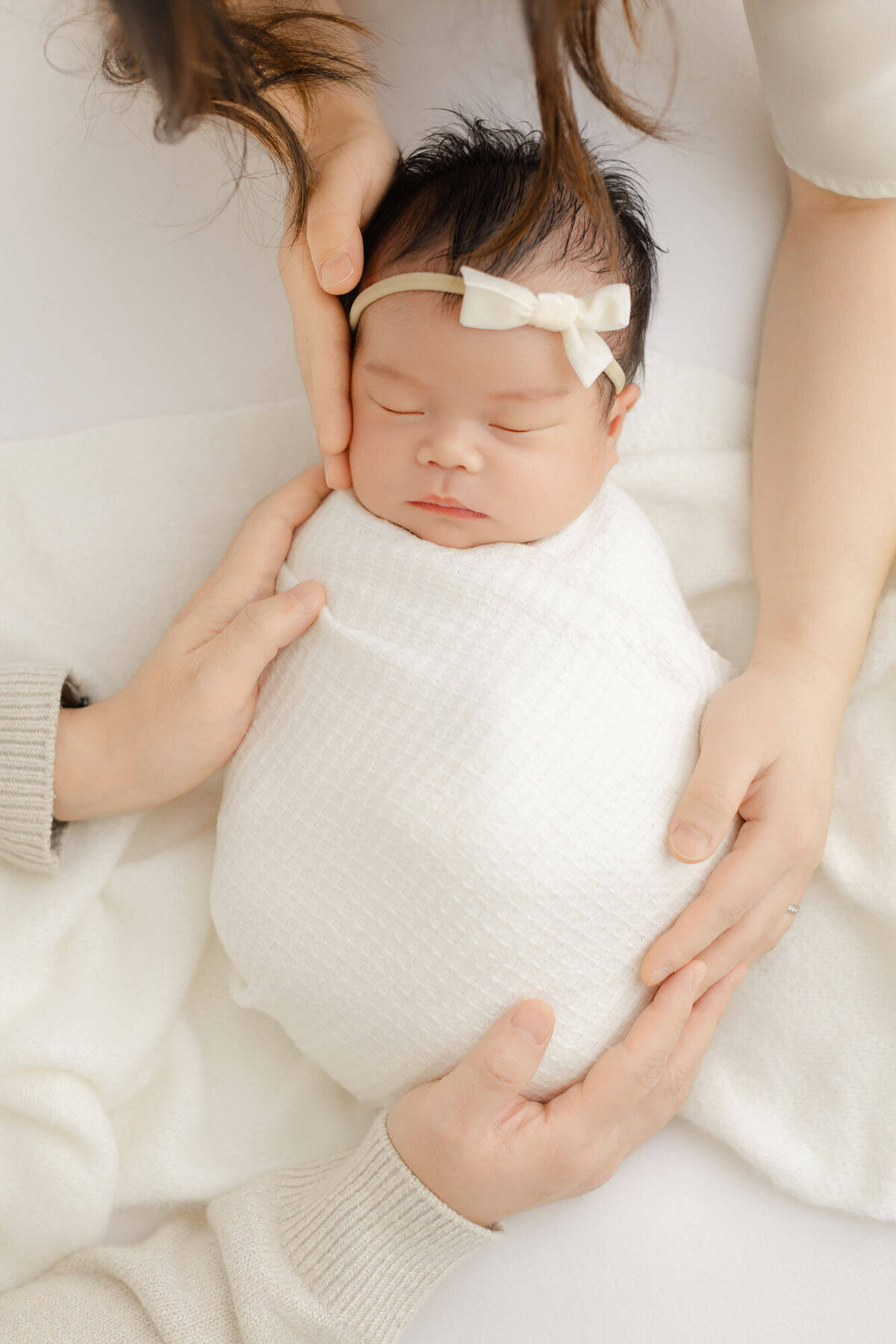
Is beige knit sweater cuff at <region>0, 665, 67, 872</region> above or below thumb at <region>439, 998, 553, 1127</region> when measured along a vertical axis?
above

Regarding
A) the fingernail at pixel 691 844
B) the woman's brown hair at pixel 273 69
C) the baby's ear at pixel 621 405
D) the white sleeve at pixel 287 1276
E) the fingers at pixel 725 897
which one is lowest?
the white sleeve at pixel 287 1276

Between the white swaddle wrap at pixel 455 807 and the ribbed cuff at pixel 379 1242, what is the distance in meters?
0.10

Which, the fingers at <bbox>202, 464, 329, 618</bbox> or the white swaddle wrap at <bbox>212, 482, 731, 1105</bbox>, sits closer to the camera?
the white swaddle wrap at <bbox>212, 482, 731, 1105</bbox>

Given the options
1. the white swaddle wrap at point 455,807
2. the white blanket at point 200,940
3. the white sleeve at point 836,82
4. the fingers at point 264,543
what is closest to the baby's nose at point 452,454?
the white swaddle wrap at point 455,807

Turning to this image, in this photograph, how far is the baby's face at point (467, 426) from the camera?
1039 mm

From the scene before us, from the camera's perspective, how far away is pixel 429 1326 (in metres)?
1.12

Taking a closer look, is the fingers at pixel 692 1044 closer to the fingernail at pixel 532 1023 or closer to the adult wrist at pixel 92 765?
the fingernail at pixel 532 1023

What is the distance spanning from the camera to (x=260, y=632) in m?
1.10

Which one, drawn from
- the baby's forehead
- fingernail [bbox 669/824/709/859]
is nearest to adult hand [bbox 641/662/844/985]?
fingernail [bbox 669/824/709/859]

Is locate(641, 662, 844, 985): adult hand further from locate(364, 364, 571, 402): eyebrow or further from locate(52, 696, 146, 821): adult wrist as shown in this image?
locate(52, 696, 146, 821): adult wrist

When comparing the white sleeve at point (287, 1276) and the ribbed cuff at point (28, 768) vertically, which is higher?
the ribbed cuff at point (28, 768)

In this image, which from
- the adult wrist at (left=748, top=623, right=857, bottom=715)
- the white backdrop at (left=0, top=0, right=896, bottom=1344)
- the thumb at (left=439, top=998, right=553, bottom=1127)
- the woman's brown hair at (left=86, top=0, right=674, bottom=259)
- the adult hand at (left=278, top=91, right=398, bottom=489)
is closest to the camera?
the woman's brown hair at (left=86, top=0, right=674, bottom=259)

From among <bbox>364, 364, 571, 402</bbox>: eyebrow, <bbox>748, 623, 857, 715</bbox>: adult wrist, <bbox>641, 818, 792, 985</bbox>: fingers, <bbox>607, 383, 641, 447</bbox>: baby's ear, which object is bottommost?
<bbox>641, 818, 792, 985</bbox>: fingers

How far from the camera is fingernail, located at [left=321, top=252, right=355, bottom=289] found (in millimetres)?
1062
